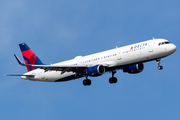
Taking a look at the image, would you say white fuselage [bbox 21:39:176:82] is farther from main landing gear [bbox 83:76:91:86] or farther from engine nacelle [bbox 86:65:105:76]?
main landing gear [bbox 83:76:91:86]

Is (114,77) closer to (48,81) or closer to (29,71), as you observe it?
(48,81)

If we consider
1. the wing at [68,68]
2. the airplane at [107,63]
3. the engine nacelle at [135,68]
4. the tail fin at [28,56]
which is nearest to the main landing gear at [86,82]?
the airplane at [107,63]

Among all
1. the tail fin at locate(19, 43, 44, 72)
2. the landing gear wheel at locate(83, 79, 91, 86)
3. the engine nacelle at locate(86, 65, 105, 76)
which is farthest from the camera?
the tail fin at locate(19, 43, 44, 72)

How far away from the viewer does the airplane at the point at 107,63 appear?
48344 millimetres

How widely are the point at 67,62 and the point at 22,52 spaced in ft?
39.1

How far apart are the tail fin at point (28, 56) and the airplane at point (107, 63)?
206 cm

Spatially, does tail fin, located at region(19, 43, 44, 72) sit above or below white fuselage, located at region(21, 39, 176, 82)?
above

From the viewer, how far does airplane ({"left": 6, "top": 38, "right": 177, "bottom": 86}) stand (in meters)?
48.3

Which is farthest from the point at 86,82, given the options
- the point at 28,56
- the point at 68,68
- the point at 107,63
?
the point at 28,56

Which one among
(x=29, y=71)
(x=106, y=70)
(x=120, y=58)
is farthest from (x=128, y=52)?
(x=29, y=71)

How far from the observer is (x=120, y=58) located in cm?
5031

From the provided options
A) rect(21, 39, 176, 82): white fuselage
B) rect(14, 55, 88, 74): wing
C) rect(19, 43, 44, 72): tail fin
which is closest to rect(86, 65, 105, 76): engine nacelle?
rect(21, 39, 176, 82): white fuselage

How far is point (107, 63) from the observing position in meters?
51.6

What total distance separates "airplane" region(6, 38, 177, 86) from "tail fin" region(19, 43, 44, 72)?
6.77 ft
